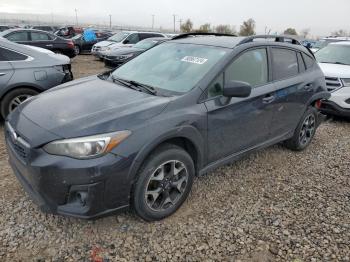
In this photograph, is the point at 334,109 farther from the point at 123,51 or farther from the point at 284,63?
the point at 123,51

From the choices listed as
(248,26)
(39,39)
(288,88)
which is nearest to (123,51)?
(39,39)

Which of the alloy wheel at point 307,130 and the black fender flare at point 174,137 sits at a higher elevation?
the black fender flare at point 174,137

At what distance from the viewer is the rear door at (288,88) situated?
3977 millimetres

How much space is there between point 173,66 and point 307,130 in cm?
259

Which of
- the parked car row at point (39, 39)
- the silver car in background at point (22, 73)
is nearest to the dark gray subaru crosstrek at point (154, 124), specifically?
the silver car in background at point (22, 73)

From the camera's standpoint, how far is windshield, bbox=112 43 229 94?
3.23 m

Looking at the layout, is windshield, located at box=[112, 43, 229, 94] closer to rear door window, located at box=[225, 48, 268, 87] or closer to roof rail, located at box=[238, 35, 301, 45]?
rear door window, located at box=[225, 48, 268, 87]

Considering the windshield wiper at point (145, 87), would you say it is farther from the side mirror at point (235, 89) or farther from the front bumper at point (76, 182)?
the front bumper at point (76, 182)

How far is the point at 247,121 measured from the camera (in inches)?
139

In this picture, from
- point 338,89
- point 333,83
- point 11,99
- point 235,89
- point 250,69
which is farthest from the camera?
point 333,83

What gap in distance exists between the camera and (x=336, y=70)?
6559 millimetres

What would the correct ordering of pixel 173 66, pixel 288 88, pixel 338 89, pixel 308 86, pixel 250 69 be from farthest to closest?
1. pixel 338 89
2. pixel 308 86
3. pixel 288 88
4. pixel 250 69
5. pixel 173 66

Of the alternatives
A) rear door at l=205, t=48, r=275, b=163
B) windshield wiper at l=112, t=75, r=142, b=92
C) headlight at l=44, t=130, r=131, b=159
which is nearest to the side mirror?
rear door at l=205, t=48, r=275, b=163

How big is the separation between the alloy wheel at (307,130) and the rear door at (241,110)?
3.67ft
